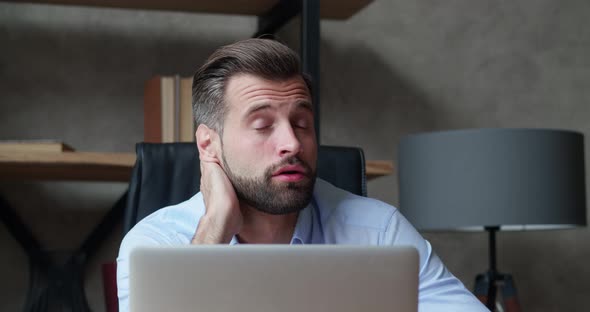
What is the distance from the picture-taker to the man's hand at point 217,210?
1.38 metres

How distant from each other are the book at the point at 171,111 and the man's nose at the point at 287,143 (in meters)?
0.82

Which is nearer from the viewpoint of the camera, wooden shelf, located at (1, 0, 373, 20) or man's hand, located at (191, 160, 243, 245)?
man's hand, located at (191, 160, 243, 245)

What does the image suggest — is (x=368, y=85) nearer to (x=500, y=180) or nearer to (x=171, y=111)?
(x=500, y=180)

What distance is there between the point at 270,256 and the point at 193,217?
737 mm

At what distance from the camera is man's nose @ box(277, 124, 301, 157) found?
54.9 inches

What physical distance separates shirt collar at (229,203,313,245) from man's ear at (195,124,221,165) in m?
0.16

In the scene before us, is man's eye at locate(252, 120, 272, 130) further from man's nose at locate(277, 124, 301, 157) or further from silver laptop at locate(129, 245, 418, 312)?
silver laptop at locate(129, 245, 418, 312)

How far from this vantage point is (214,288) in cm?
75

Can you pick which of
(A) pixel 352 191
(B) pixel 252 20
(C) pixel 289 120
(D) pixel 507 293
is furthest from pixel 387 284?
(B) pixel 252 20

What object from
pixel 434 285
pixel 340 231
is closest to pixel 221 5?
pixel 340 231

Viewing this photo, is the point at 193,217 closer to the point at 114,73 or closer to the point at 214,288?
the point at 214,288

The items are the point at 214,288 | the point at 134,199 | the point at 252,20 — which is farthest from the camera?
the point at 252,20

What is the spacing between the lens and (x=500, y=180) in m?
2.23

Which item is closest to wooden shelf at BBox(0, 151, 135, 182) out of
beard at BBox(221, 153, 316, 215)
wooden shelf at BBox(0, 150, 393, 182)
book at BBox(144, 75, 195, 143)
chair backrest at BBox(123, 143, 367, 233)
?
wooden shelf at BBox(0, 150, 393, 182)
